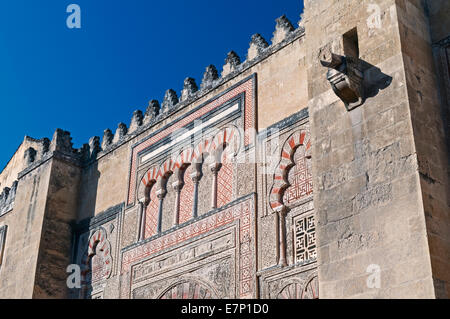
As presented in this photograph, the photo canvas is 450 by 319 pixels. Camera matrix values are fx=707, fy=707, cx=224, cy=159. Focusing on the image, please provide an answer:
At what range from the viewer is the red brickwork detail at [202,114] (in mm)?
7410

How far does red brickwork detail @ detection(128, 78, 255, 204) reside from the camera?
24.3 ft

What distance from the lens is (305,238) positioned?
630 cm

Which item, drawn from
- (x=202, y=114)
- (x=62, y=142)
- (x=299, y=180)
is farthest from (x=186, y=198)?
(x=62, y=142)

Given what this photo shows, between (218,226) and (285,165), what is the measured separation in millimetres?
983

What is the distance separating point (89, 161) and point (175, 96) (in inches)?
69.7

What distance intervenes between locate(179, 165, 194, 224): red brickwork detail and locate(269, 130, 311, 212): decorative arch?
1.34m

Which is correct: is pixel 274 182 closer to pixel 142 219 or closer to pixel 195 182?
pixel 195 182

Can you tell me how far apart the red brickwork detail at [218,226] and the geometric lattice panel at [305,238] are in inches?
19.5

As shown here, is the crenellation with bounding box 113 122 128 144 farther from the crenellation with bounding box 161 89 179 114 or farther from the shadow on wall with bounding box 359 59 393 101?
the shadow on wall with bounding box 359 59 393 101

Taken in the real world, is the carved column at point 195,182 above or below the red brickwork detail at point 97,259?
above

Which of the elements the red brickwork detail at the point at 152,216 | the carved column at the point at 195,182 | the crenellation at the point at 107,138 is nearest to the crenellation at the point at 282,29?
the carved column at the point at 195,182

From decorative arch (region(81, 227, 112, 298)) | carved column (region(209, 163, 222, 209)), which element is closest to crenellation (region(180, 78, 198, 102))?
carved column (region(209, 163, 222, 209))

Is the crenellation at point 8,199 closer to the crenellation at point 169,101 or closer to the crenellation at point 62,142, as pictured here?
the crenellation at point 62,142
